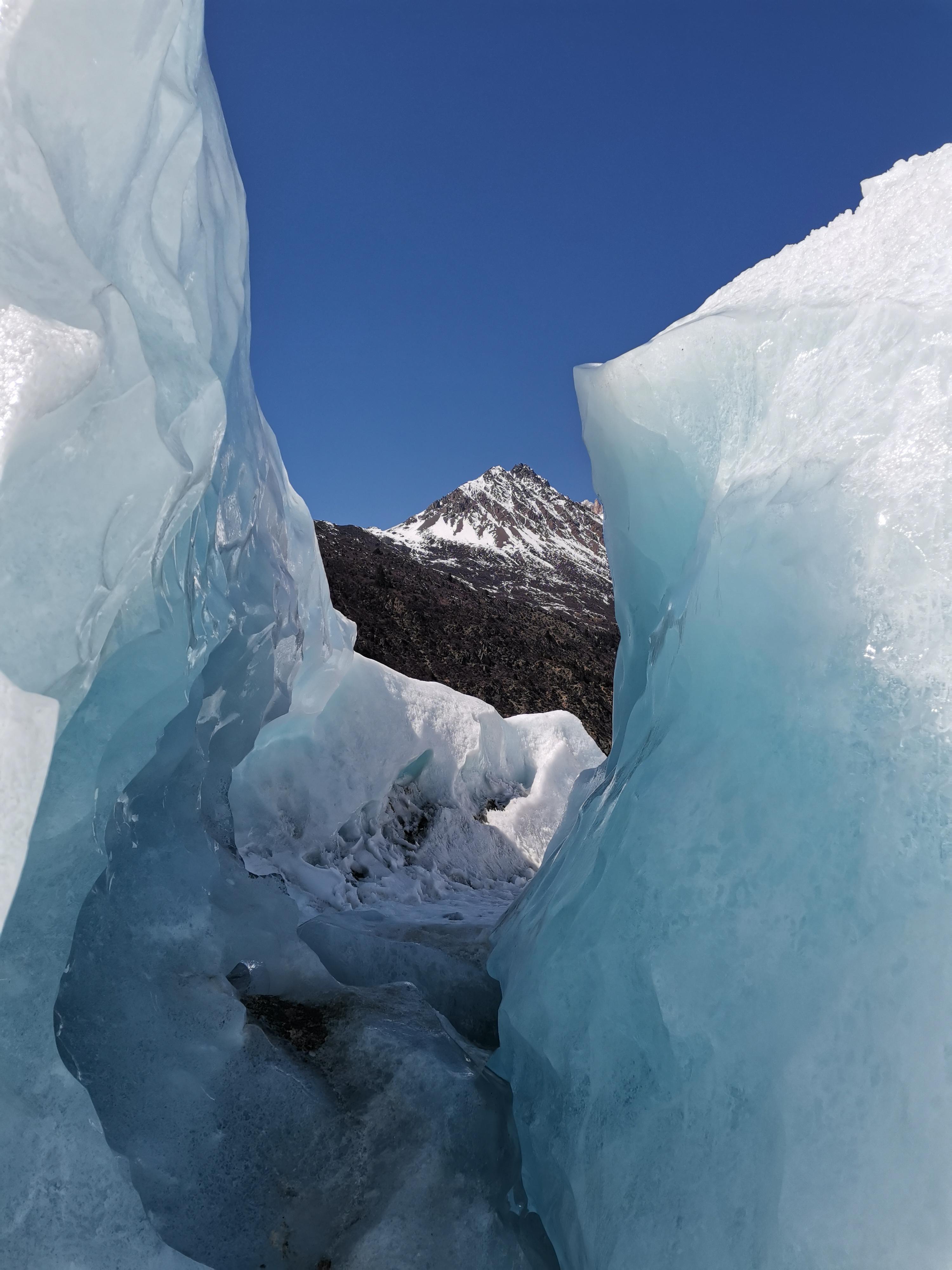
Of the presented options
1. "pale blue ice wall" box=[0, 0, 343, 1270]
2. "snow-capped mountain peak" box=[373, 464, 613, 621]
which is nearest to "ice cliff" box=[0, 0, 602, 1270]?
"pale blue ice wall" box=[0, 0, 343, 1270]

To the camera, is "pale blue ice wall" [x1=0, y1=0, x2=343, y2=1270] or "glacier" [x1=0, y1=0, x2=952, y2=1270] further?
"pale blue ice wall" [x1=0, y1=0, x2=343, y2=1270]

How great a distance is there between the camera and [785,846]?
9.46 ft

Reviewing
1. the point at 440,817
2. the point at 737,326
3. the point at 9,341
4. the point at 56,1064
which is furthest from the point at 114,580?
the point at 440,817

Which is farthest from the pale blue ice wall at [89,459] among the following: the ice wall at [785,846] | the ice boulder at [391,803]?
the ice boulder at [391,803]

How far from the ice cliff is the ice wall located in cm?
68

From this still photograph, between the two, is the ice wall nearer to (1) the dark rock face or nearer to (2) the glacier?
(2) the glacier

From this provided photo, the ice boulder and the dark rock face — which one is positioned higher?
the dark rock face

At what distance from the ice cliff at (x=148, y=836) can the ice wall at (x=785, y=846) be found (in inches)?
26.8

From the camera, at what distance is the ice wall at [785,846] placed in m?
2.45

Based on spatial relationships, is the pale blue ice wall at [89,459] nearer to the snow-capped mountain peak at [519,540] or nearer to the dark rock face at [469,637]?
the dark rock face at [469,637]

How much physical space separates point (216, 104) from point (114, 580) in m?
3.11

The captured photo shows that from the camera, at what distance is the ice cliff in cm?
276

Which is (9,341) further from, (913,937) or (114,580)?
(913,937)

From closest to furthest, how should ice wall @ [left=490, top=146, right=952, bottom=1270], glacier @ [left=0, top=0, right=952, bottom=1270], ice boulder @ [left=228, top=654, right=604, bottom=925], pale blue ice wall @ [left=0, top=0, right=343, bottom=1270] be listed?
ice wall @ [left=490, top=146, right=952, bottom=1270] → glacier @ [left=0, top=0, right=952, bottom=1270] → pale blue ice wall @ [left=0, top=0, right=343, bottom=1270] → ice boulder @ [left=228, top=654, right=604, bottom=925]
